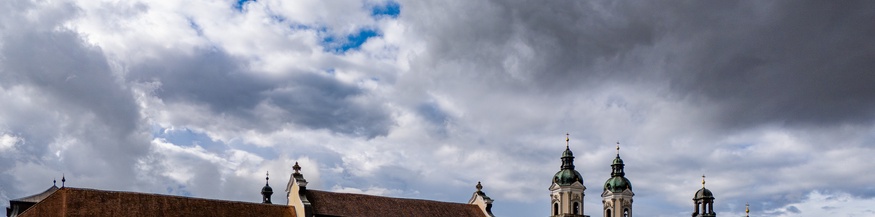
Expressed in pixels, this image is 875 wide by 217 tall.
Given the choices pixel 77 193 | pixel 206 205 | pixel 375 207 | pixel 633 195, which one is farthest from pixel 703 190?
pixel 77 193

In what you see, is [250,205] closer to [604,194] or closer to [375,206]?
[375,206]

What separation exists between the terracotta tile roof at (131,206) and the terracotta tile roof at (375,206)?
375 centimetres

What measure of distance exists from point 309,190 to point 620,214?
45911 mm

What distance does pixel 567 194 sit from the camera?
101 meters

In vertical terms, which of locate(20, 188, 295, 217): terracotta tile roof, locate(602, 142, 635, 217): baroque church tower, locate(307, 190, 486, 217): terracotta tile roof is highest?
locate(602, 142, 635, 217): baroque church tower

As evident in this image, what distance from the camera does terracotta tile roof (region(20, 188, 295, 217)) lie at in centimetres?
5700

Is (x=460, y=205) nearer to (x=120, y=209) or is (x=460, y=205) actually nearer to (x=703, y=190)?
(x=120, y=209)

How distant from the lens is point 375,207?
71.9 metres

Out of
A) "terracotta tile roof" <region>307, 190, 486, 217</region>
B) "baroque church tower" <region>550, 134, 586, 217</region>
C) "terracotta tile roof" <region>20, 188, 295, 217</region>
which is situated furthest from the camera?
"baroque church tower" <region>550, 134, 586, 217</region>

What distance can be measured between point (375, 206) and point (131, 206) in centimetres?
1932

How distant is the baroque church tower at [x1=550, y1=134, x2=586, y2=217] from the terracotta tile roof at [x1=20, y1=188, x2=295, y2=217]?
1668 inches

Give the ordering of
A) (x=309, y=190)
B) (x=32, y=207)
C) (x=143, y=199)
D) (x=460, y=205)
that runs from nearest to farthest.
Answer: (x=32, y=207)
(x=143, y=199)
(x=309, y=190)
(x=460, y=205)

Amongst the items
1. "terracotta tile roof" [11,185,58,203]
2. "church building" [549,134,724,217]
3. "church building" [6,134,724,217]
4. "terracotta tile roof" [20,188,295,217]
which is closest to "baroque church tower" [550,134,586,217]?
"church building" [549,134,724,217]

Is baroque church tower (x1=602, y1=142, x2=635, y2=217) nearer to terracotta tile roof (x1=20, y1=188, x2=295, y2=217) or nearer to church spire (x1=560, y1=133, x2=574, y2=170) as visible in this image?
church spire (x1=560, y1=133, x2=574, y2=170)
